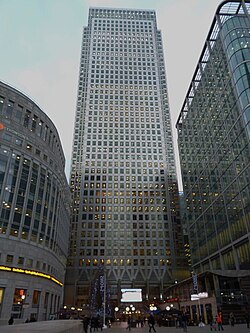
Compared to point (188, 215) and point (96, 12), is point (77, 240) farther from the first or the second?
point (96, 12)

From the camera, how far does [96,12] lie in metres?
176

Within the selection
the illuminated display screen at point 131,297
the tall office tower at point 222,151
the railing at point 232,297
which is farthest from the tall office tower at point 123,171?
the railing at point 232,297

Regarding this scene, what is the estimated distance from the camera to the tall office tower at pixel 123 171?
10669 centimetres

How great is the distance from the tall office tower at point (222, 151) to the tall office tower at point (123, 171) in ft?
98.7

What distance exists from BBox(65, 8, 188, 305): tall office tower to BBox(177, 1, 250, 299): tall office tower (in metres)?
30.1

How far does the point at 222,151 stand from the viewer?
211ft

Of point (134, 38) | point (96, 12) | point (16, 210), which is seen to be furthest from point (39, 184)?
point (96, 12)

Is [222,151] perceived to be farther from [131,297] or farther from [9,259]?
[9,259]

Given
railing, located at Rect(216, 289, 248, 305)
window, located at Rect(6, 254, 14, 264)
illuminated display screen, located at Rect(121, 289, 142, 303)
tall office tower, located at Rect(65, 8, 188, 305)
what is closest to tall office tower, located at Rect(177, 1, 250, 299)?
railing, located at Rect(216, 289, 248, 305)

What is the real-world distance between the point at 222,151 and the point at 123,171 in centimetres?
6522

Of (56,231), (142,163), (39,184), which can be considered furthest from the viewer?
(142,163)

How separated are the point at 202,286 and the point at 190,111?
176 ft

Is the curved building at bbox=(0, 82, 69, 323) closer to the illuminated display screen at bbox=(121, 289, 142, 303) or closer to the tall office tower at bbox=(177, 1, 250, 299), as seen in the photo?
the illuminated display screen at bbox=(121, 289, 142, 303)

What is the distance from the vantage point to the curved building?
49375mm
